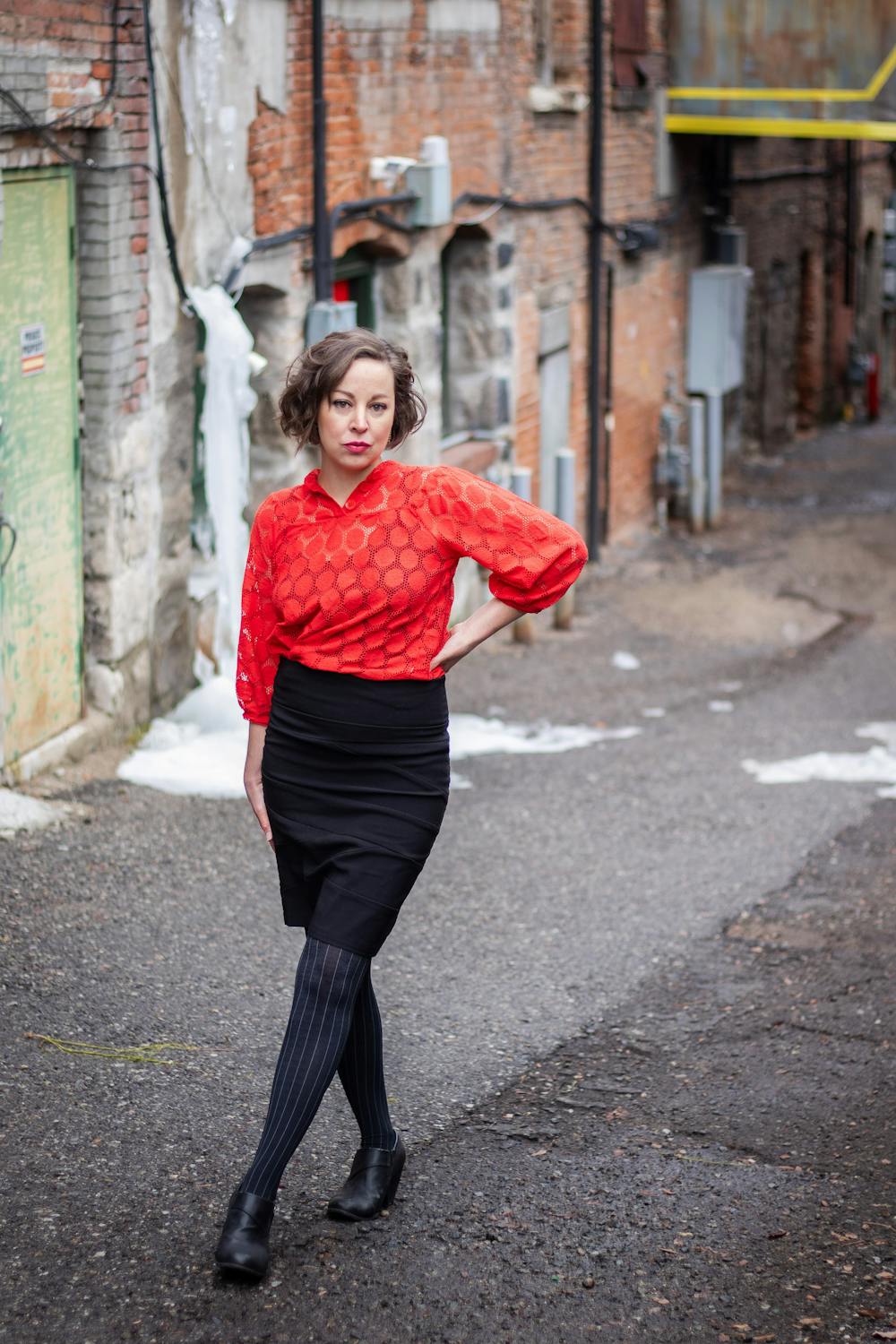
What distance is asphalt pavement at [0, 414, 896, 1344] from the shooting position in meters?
3.42

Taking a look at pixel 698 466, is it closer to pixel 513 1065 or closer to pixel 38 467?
pixel 38 467

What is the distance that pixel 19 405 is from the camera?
259 inches

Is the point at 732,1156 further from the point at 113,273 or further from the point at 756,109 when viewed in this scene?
the point at 756,109

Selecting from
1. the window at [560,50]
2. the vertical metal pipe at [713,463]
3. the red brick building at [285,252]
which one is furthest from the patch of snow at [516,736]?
the vertical metal pipe at [713,463]

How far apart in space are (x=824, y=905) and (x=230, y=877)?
2.14 metres

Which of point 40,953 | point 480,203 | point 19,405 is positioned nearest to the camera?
point 40,953

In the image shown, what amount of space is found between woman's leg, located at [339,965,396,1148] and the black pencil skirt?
0.64 feet

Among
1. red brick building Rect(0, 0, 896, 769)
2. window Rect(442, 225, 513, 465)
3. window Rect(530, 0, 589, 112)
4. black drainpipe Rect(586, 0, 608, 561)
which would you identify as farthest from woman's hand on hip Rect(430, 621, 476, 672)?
black drainpipe Rect(586, 0, 608, 561)

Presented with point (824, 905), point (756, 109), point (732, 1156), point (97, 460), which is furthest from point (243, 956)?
point (756, 109)

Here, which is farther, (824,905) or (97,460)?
(97,460)

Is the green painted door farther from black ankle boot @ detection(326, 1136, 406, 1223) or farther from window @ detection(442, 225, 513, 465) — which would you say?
window @ detection(442, 225, 513, 465)

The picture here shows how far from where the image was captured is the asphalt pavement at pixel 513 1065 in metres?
3.42

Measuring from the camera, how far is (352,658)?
343cm

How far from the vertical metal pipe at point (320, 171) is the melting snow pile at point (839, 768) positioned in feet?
10.5
